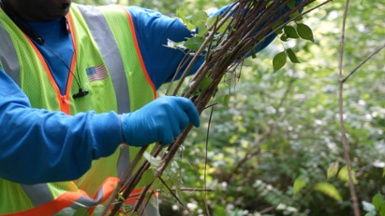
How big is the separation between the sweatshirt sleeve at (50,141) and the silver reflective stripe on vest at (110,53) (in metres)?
0.52

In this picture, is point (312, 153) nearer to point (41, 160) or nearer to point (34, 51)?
point (34, 51)

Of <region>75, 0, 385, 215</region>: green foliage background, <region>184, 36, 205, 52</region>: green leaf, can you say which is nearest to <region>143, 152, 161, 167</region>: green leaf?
<region>184, 36, 205, 52</region>: green leaf

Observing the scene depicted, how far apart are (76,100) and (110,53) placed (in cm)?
20

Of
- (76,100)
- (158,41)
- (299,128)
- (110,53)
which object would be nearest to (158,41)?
(158,41)

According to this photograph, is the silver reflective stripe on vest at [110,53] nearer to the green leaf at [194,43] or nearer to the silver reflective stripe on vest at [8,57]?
the silver reflective stripe on vest at [8,57]

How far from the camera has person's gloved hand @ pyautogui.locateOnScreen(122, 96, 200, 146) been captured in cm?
138

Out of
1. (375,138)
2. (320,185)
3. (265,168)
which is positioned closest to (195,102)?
(320,185)

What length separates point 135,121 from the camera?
4.58ft

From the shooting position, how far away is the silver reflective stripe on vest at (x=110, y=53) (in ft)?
6.53

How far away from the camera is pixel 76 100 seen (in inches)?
74.5

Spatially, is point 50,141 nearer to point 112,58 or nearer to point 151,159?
point 151,159

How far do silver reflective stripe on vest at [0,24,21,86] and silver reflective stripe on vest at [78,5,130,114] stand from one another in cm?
32

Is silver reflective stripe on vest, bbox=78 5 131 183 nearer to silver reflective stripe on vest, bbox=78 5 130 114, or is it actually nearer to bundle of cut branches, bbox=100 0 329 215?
silver reflective stripe on vest, bbox=78 5 130 114

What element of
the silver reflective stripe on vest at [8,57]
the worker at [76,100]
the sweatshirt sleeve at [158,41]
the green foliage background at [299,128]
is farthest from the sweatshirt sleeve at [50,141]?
the green foliage background at [299,128]
